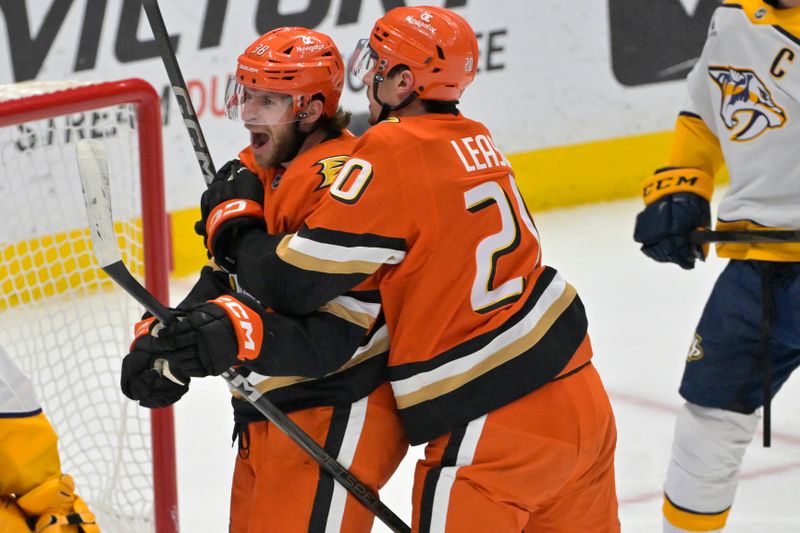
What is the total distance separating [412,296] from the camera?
1.96 m

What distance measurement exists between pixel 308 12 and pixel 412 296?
3.02m

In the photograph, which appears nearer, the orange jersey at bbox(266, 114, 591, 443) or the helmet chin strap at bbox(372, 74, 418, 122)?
the orange jersey at bbox(266, 114, 591, 443)

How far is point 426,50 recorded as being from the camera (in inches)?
79.7

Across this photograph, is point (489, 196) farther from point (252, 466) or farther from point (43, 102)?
point (43, 102)

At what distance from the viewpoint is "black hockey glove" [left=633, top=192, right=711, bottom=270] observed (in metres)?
2.82

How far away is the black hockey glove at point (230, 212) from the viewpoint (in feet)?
6.52

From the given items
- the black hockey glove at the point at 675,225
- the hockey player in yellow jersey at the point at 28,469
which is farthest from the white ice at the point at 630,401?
the hockey player in yellow jersey at the point at 28,469

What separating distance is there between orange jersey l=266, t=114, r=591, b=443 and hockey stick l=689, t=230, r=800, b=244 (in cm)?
73

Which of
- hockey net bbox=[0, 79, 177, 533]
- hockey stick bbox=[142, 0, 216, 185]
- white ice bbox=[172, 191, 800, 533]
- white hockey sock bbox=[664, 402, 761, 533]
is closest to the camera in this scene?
hockey stick bbox=[142, 0, 216, 185]

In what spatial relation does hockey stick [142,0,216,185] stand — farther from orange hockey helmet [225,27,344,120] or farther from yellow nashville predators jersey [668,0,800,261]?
yellow nashville predators jersey [668,0,800,261]

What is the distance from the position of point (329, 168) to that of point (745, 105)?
3.52ft

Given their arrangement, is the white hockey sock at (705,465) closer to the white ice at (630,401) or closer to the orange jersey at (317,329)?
the white ice at (630,401)

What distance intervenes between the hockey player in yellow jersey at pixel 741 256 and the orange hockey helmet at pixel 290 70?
994 mm

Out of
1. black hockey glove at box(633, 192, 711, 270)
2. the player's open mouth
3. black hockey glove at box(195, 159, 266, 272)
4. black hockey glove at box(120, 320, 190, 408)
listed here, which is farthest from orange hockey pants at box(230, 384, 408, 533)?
black hockey glove at box(633, 192, 711, 270)
